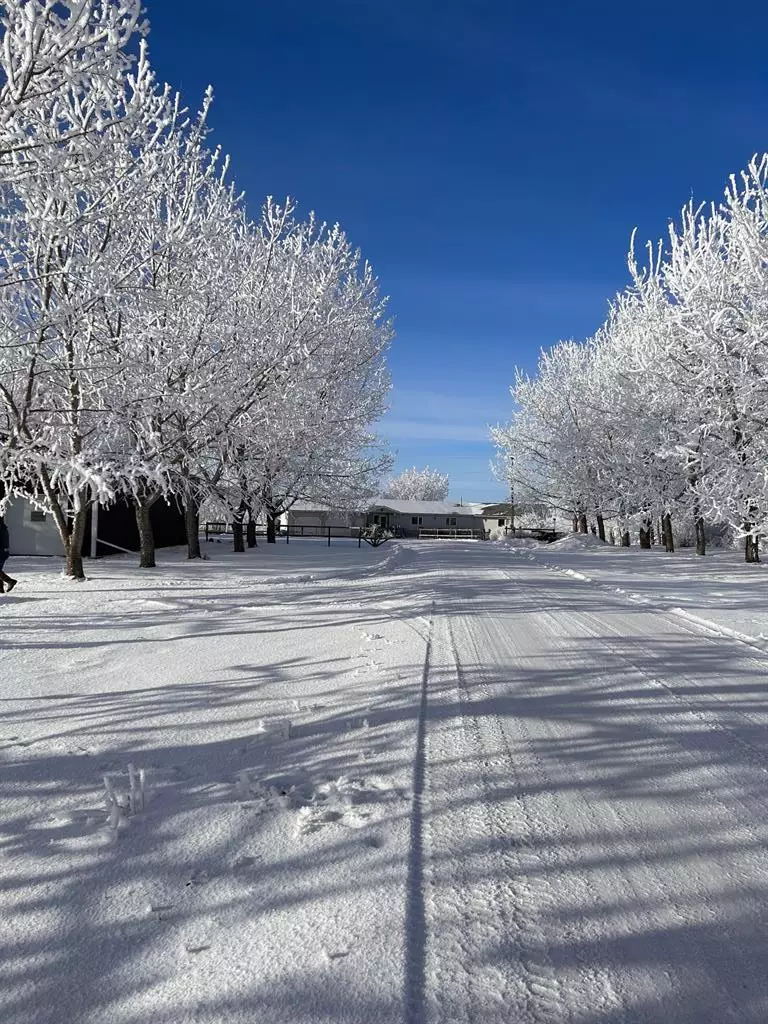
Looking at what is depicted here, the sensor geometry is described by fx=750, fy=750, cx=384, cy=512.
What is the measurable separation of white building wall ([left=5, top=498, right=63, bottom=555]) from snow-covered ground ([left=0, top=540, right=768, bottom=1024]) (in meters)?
14.9

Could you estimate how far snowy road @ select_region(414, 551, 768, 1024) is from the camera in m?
2.32

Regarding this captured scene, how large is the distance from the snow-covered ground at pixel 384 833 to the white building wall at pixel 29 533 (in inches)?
588

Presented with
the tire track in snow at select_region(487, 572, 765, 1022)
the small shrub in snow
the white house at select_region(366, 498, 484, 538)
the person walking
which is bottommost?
the tire track in snow at select_region(487, 572, 765, 1022)

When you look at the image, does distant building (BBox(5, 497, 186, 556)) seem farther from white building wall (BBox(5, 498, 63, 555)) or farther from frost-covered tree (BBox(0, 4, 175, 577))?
frost-covered tree (BBox(0, 4, 175, 577))

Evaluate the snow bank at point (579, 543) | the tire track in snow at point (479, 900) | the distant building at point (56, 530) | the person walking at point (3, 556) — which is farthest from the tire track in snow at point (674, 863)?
the snow bank at point (579, 543)

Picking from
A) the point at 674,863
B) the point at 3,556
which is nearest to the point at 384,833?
the point at 674,863

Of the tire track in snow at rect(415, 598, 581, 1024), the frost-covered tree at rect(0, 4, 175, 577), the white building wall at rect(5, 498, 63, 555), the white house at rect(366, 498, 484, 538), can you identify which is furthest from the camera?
the white house at rect(366, 498, 484, 538)

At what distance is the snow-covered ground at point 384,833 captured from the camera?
2.31 m

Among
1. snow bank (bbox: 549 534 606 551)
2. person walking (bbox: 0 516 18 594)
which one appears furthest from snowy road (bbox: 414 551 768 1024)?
snow bank (bbox: 549 534 606 551)

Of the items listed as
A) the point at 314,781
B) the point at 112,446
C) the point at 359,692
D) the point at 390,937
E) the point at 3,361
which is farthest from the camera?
the point at 112,446

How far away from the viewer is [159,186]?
40.5 ft

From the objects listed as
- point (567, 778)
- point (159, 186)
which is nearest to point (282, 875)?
point (567, 778)

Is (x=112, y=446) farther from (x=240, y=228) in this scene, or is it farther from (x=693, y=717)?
(x=693, y=717)

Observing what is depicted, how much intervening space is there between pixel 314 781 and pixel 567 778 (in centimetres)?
134
